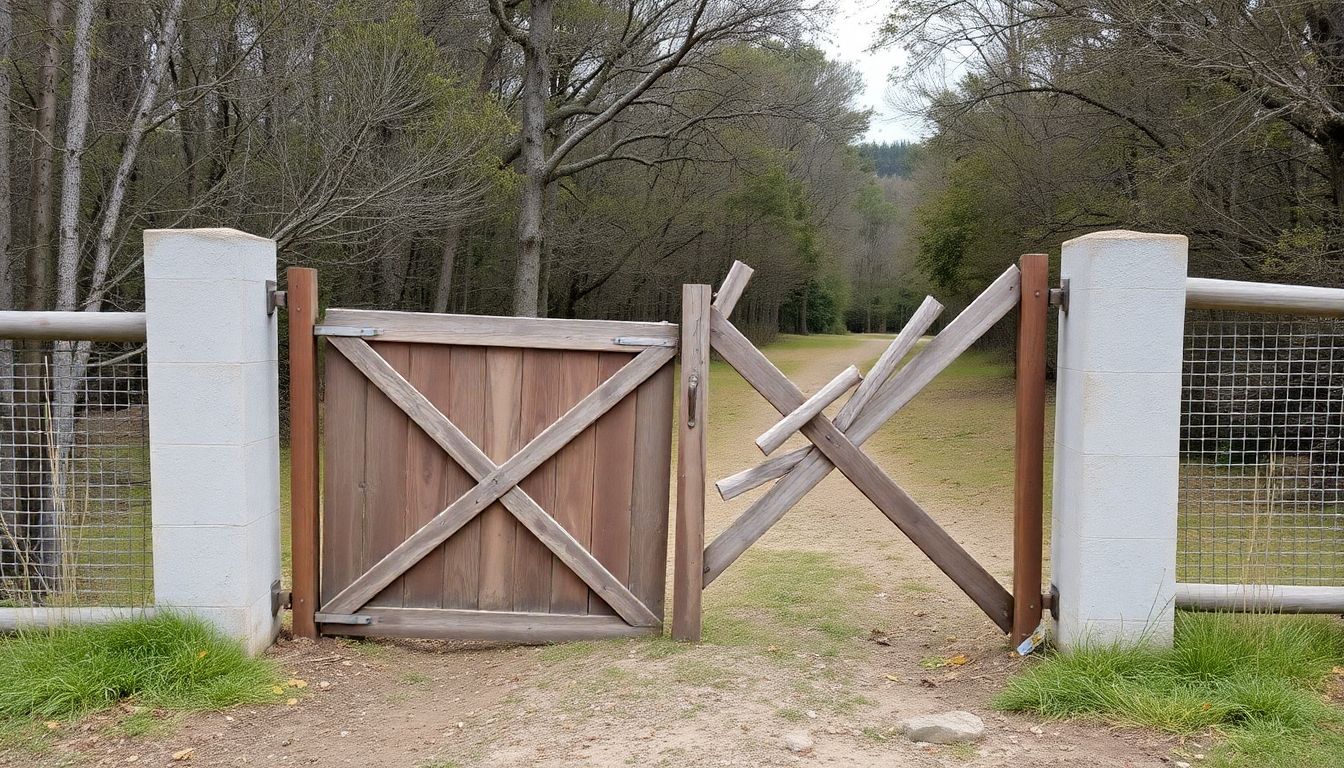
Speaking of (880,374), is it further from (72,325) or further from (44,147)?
(44,147)

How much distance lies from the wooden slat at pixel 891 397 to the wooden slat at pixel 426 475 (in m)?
1.43

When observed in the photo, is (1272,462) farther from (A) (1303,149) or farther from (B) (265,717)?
(A) (1303,149)

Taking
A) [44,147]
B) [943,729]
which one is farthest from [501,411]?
[44,147]

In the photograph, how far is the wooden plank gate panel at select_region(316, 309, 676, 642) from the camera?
5.10 meters

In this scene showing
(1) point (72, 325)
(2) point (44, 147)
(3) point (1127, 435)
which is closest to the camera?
(3) point (1127, 435)

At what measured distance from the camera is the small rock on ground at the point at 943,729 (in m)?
3.80

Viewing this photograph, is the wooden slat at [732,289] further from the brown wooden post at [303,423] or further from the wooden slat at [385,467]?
the brown wooden post at [303,423]

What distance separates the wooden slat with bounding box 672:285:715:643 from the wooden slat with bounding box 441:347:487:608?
1.06 metres

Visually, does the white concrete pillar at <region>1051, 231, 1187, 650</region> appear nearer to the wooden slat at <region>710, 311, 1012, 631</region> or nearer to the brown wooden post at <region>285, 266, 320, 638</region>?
the wooden slat at <region>710, 311, 1012, 631</region>

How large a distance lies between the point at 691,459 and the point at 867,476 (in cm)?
90

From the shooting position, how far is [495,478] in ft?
16.7

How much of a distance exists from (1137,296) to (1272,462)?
Result: 3.30 feet

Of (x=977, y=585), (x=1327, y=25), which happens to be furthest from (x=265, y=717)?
(x=1327, y=25)

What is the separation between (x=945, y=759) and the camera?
3652mm
